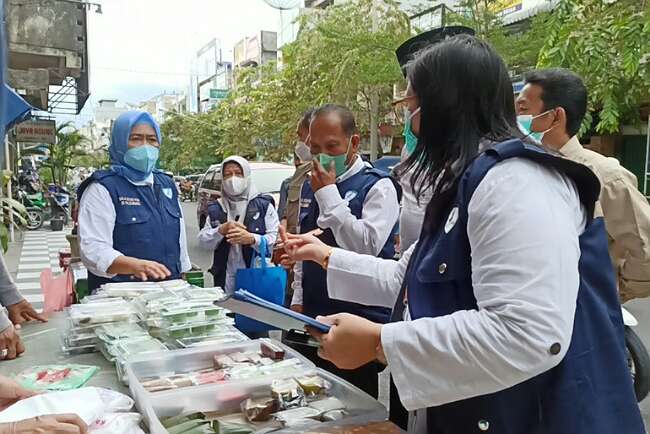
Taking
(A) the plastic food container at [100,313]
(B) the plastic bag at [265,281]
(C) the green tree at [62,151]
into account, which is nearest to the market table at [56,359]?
(A) the plastic food container at [100,313]

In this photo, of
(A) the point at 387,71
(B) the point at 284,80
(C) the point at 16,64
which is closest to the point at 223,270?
(C) the point at 16,64

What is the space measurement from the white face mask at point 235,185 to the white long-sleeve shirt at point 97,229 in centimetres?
154

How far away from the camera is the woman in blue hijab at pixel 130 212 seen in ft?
7.77

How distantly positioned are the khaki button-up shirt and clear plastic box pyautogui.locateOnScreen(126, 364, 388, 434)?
4.93 feet

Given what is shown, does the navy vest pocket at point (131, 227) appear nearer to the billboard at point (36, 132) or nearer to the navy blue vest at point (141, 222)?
the navy blue vest at point (141, 222)

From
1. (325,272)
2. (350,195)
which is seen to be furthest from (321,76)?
(325,272)

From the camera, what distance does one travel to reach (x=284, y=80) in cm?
1703

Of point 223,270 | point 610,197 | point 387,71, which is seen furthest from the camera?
point 387,71

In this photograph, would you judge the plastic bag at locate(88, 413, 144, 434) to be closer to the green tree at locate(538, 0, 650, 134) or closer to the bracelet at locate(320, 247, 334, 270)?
the bracelet at locate(320, 247, 334, 270)

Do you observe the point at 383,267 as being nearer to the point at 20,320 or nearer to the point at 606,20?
the point at 20,320

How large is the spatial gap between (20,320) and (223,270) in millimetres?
1694

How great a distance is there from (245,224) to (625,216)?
240cm

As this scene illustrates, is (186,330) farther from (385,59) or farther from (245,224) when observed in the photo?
(385,59)

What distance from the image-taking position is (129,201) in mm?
2510
